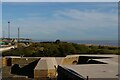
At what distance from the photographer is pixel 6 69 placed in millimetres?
12164

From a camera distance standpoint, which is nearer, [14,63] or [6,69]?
[6,69]

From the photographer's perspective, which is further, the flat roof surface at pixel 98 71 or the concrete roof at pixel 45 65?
the concrete roof at pixel 45 65

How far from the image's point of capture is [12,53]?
18141mm

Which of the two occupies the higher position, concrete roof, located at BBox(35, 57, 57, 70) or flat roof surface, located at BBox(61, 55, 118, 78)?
flat roof surface, located at BBox(61, 55, 118, 78)

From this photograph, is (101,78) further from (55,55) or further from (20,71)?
(55,55)

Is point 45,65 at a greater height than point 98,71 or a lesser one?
lesser

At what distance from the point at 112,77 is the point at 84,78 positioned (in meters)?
0.56

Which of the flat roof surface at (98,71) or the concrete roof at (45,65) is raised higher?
the flat roof surface at (98,71)

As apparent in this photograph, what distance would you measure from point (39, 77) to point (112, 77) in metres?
4.50

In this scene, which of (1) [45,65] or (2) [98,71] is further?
(1) [45,65]

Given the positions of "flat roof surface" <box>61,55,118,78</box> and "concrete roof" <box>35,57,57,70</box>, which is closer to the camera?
"flat roof surface" <box>61,55,118,78</box>

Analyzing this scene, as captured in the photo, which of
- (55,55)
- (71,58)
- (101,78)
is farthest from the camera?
(55,55)

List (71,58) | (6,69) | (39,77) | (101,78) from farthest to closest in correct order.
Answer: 1. (71,58)
2. (6,69)
3. (39,77)
4. (101,78)

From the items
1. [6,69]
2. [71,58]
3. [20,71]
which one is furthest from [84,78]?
[71,58]
